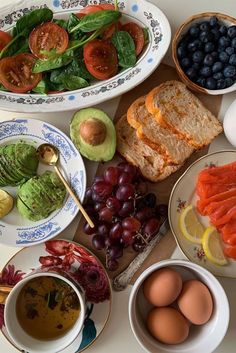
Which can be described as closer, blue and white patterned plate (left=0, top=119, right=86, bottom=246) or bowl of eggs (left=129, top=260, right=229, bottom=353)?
bowl of eggs (left=129, top=260, right=229, bottom=353)

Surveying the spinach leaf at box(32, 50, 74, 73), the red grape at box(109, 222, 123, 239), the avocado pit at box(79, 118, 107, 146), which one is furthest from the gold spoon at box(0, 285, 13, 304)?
the spinach leaf at box(32, 50, 74, 73)

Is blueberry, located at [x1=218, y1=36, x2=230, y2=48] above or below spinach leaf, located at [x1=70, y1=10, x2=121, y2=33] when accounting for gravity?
below

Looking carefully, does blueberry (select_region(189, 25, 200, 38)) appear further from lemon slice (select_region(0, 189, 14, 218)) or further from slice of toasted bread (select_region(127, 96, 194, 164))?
lemon slice (select_region(0, 189, 14, 218))

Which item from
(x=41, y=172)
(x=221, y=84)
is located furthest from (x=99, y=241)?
(x=221, y=84)

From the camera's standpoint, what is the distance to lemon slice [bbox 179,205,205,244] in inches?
49.0

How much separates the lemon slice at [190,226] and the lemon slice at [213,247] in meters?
0.02

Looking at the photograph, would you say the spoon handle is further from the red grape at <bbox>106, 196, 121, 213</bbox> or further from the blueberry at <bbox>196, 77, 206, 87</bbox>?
the blueberry at <bbox>196, 77, 206, 87</bbox>

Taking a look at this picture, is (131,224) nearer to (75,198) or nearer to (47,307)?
(75,198)

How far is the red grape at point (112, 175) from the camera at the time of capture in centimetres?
122

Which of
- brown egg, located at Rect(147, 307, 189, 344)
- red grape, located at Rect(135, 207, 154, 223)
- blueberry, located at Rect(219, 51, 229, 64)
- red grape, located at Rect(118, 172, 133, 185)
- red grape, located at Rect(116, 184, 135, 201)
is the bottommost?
brown egg, located at Rect(147, 307, 189, 344)

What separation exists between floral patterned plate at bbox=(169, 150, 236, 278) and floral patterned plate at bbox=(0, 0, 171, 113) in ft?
0.85

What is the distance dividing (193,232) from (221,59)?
1.44ft

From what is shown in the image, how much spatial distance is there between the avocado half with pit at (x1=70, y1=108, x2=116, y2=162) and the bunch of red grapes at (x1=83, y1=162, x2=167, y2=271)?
0.16ft

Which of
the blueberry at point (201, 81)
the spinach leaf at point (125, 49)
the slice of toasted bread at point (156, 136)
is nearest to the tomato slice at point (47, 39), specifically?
the spinach leaf at point (125, 49)
